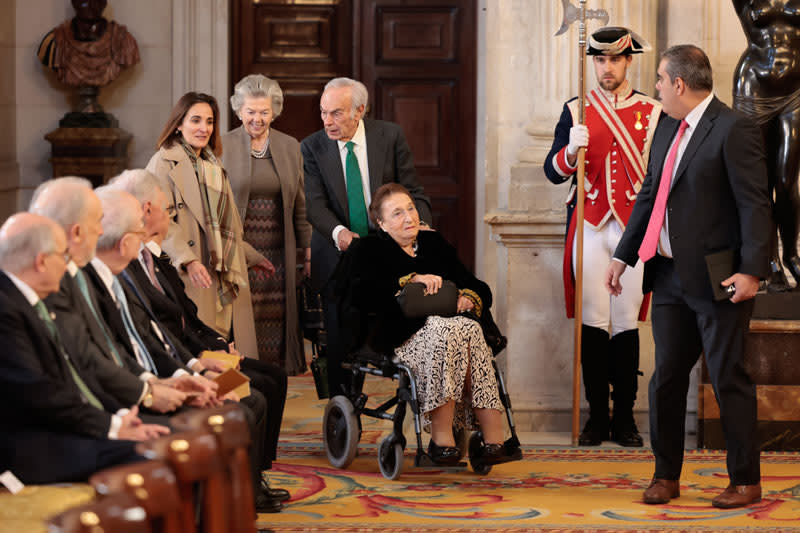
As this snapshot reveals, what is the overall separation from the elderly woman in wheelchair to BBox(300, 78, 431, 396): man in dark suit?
0.31m

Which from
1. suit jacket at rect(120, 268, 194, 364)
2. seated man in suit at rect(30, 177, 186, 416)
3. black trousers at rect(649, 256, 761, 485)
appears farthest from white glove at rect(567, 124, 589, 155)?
seated man in suit at rect(30, 177, 186, 416)

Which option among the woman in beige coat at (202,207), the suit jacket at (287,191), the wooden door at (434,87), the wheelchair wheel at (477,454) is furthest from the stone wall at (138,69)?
the wheelchair wheel at (477,454)

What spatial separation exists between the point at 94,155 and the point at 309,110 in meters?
1.51

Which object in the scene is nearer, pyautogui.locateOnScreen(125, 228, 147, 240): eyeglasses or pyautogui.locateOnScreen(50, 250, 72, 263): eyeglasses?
pyautogui.locateOnScreen(50, 250, 72, 263): eyeglasses

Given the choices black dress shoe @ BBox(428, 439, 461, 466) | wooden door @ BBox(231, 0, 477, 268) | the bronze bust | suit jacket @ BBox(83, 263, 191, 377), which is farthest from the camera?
wooden door @ BBox(231, 0, 477, 268)

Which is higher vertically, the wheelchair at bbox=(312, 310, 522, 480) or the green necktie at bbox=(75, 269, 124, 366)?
the green necktie at bbox=(75, 269, 124, 366)

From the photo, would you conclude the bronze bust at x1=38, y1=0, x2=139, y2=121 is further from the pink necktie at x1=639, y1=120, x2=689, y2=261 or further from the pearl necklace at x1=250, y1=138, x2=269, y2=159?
the pink necktie at x1=639, y1=120, x2=689, y2=261

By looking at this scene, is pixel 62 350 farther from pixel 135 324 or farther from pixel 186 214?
pixel 186 214

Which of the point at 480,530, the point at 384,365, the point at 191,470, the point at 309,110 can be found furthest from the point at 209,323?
the point at 309,110

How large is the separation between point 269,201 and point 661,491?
81.5 inches

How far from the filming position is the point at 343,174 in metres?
5.31

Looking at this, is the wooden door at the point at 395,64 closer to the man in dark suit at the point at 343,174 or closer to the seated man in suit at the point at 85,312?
the man in dark suit at the point at 343,174

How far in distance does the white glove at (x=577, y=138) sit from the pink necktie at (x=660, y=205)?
93cm

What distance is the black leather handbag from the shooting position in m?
4.80
